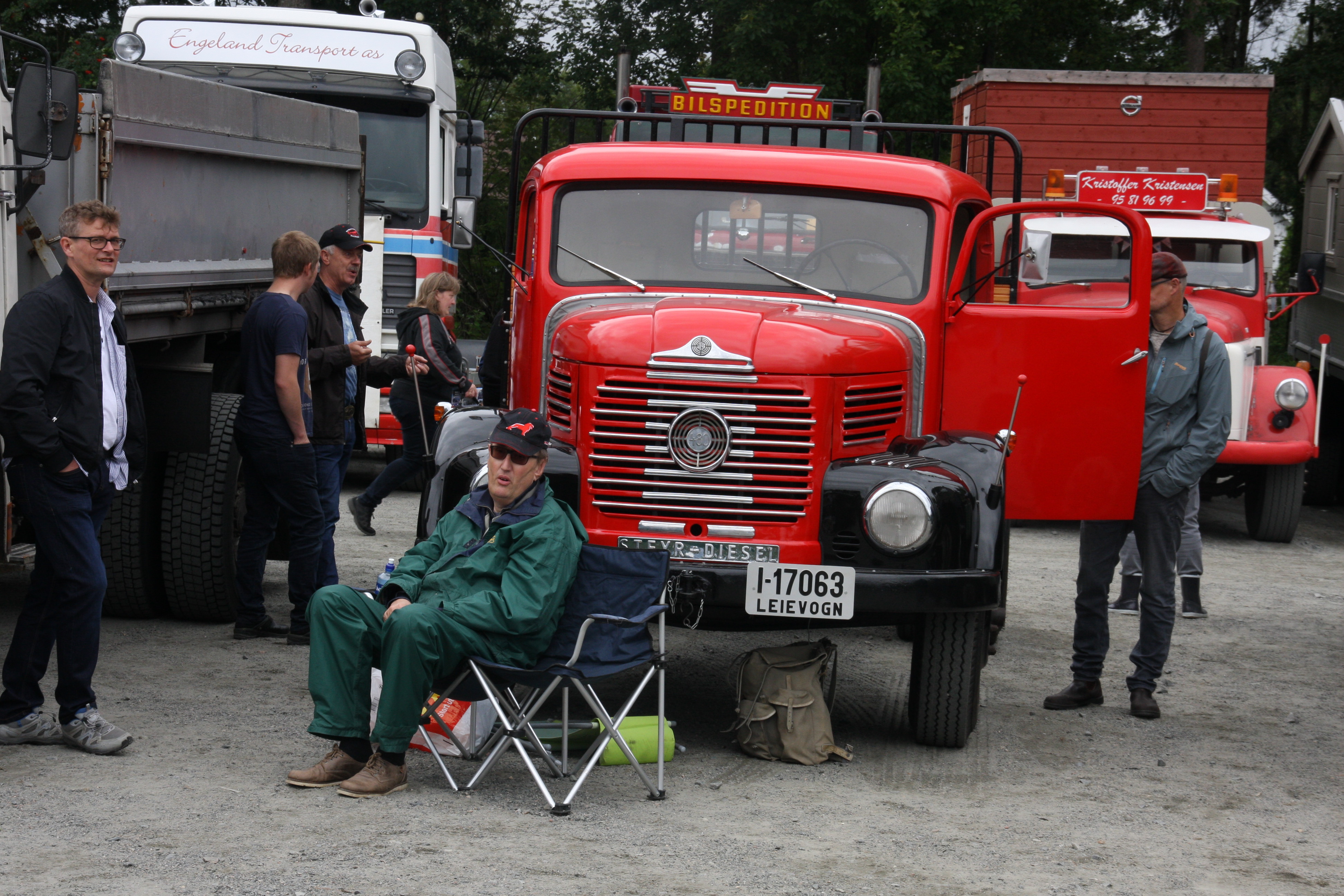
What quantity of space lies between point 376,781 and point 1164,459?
3520 millimetres

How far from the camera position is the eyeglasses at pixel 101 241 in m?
5.29

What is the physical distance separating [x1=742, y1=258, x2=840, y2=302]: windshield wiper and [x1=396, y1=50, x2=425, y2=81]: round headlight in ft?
21.4

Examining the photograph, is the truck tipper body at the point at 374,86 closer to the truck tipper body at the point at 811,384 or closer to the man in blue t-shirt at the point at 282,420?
the man in blue t-shirt at the point at 282,420

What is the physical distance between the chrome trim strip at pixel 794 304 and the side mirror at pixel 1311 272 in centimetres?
761

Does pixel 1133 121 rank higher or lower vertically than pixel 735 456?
higher

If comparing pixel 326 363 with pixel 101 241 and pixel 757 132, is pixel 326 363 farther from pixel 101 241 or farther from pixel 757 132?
pixel 757 132

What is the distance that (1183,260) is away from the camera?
12.8m

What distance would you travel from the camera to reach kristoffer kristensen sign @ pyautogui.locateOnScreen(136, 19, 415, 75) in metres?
12.2

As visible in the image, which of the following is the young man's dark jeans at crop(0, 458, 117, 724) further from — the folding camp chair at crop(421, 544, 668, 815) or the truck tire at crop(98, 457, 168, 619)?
the truck tire at crop(98, 457, 168, 619)

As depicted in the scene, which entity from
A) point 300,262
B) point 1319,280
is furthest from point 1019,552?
point 300,262

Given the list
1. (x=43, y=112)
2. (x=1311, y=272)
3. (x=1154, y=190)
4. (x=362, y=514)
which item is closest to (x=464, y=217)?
(x=362, y=514)

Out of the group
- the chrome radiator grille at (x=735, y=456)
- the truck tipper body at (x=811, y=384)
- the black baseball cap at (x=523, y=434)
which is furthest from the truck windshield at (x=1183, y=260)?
the black baseball cap at (x=523, y=434)

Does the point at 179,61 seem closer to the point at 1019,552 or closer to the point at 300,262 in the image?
the point at 300,262

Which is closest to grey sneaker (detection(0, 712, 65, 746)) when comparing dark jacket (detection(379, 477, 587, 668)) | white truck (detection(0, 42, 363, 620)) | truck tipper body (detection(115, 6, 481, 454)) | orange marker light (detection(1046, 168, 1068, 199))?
white truck (detection(0, 42, 363, 620))
